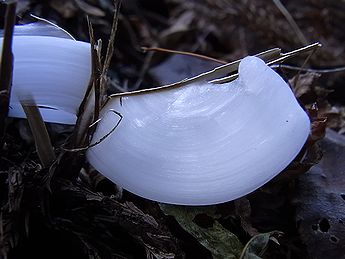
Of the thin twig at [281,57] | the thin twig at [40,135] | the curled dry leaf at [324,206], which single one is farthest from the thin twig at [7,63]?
the curled dry leaf at [324,206]

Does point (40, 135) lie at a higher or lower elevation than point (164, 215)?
higher

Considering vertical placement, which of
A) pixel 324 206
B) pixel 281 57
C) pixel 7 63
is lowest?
pixel 324 206

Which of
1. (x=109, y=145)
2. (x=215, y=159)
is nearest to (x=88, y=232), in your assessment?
(x=109, y=145)

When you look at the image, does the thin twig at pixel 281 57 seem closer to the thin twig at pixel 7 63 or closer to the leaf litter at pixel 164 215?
the leaf litter at pixel 164 215

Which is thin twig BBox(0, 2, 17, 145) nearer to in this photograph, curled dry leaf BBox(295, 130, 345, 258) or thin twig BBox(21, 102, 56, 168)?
thin twig BBox(21, 102, 56, 168)

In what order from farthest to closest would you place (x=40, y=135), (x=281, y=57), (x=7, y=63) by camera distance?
1. (x=281, y=57)
2. (x=40, y=135)
3. (x=7, y=63)

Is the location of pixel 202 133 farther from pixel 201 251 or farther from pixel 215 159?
pixel 201 251

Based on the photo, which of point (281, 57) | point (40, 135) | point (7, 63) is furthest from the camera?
point (281, 57)

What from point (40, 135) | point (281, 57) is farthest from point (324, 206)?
point (40, 135)

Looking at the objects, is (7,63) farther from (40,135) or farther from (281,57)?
(281,57)

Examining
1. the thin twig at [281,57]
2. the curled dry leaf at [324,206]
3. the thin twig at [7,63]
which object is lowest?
the curled dry leaf at [324,206]

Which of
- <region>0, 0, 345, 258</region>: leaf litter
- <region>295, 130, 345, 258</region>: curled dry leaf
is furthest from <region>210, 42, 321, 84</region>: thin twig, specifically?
<region>295, 130, 345, 258</region>: curled dry leaf
